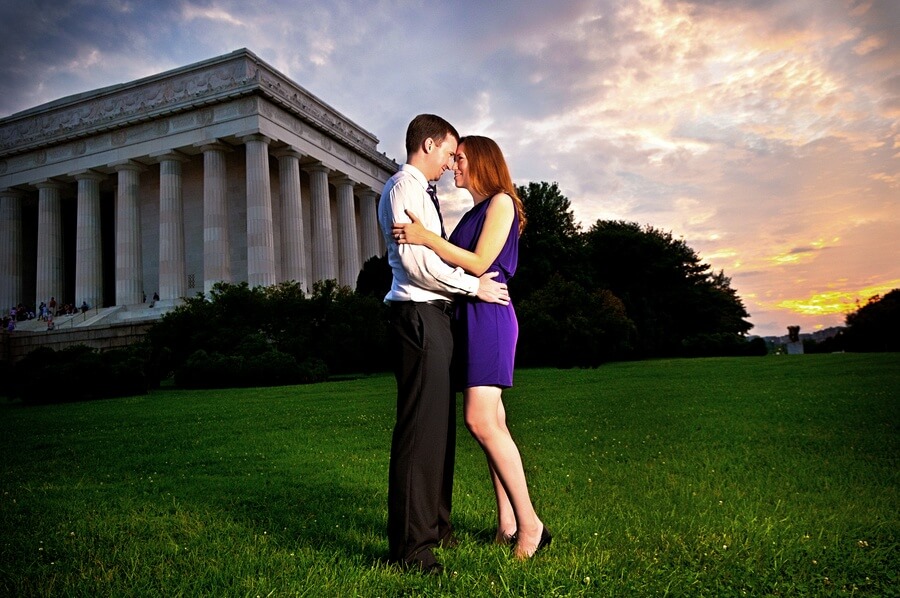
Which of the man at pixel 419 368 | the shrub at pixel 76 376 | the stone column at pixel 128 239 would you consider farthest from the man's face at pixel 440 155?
the stone column at pixel 128 239

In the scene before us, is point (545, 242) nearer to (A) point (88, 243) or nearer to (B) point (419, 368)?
(A) point (88, 243)

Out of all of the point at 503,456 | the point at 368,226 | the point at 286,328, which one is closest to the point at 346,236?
the point at 368,226

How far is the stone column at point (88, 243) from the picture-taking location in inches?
1972

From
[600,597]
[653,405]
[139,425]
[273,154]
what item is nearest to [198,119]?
[273,154]

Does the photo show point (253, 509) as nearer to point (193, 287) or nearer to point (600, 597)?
point (600, 597)

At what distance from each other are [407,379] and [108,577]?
7.58 ft

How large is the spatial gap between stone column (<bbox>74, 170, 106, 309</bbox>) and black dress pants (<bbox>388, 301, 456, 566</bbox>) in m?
51.8

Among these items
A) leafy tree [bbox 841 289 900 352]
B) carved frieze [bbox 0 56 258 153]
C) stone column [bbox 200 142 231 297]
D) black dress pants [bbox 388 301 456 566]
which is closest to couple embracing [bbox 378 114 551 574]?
black dress pants [bbox 388 301 456 566]

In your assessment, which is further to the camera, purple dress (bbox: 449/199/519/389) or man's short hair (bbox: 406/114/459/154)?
man's short hair (bbox: 406/114/459/154)

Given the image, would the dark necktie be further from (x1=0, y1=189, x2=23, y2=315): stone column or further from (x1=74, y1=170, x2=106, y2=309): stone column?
(x1=0, y1=189, x2=23, y2=315): stone column

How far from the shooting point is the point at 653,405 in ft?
44.4

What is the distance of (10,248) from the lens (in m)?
54.8

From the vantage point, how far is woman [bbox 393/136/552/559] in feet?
14.4

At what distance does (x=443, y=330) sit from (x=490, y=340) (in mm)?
322
